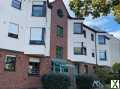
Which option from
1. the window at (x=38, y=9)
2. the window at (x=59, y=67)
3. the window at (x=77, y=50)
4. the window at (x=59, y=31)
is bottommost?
the window at (x=59, y=67)

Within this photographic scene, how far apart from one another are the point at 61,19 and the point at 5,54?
48.0 ft

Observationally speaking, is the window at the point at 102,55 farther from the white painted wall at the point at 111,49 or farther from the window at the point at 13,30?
the window at the point at 13,30

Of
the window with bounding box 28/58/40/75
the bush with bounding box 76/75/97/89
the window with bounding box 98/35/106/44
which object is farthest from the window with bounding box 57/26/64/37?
the window with bounding box 98/35/106/44

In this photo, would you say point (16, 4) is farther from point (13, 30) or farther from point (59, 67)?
point (59, 67)

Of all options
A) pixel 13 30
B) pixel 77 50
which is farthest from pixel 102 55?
pixel 13 30

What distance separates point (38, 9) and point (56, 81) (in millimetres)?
9350

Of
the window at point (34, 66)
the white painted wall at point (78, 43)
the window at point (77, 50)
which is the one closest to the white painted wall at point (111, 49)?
the white painted wall at point (78, 43)

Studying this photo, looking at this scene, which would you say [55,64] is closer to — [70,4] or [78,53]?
[78,53]

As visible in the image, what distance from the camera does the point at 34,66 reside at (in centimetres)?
4312

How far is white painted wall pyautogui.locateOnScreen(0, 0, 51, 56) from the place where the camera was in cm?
3676

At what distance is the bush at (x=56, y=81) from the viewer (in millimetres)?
40000

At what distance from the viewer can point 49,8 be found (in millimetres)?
45125

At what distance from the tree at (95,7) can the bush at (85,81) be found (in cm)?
2454

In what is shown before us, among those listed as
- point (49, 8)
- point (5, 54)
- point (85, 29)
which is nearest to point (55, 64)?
point (49, 8)
